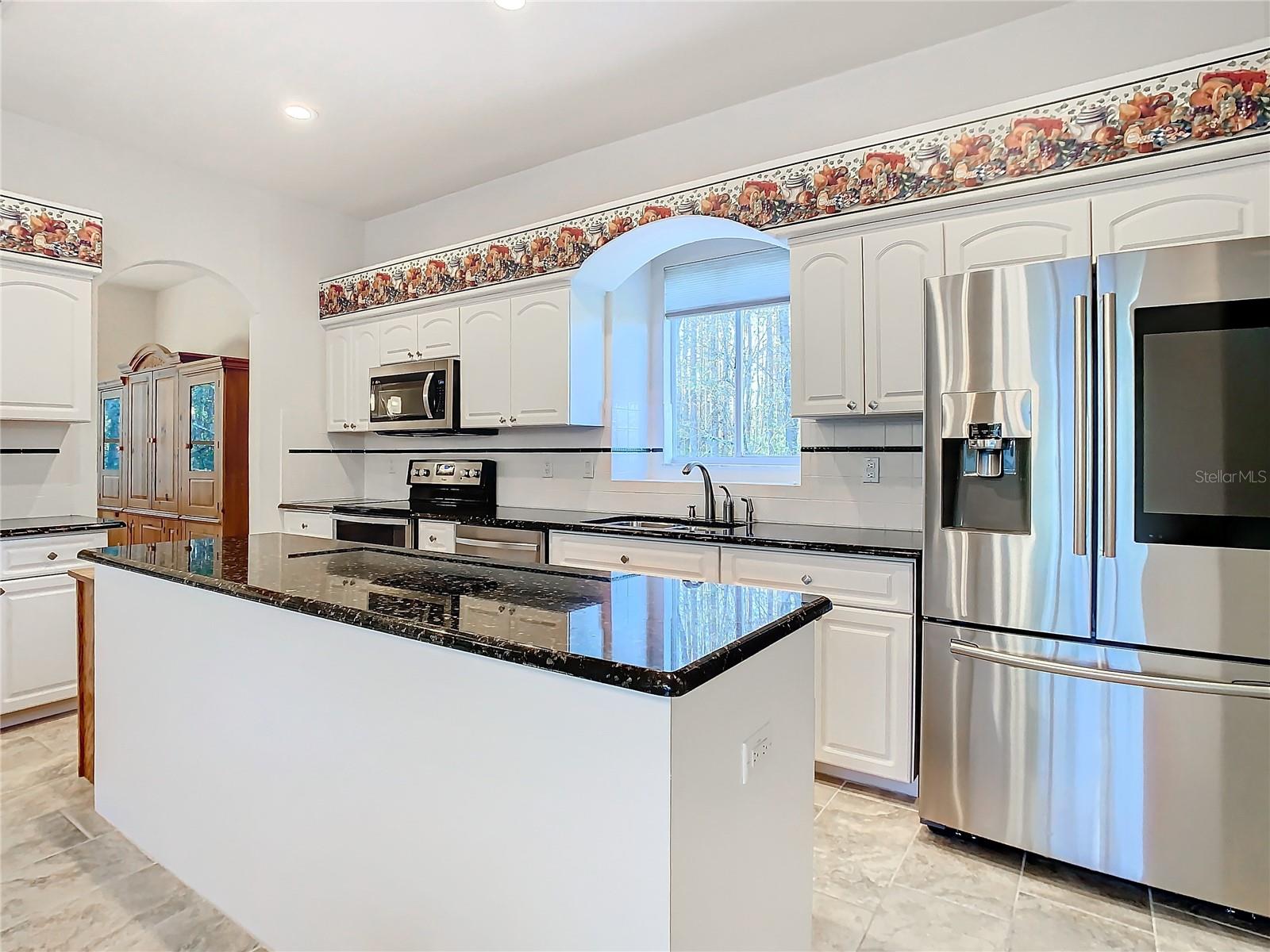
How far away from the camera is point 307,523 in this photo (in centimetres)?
438

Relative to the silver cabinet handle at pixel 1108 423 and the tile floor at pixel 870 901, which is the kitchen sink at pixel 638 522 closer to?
the tile floor at pixel 870 901

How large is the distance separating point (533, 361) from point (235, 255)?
6.80 ft

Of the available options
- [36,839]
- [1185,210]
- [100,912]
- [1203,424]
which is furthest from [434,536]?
[1185,210]

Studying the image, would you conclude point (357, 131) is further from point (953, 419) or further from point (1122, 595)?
point (1122, 595)

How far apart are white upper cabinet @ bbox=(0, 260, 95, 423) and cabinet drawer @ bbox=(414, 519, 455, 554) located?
64.5 inches

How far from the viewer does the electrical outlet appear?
1186 mm

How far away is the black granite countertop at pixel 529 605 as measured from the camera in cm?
106

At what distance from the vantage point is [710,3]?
103 inches

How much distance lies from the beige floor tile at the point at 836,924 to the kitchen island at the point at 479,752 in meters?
0.50

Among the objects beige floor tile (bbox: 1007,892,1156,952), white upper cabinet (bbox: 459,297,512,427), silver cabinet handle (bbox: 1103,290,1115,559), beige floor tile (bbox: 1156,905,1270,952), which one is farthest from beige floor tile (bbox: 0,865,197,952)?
silver cabinet handle (bbox: 1103,290,1115,559)

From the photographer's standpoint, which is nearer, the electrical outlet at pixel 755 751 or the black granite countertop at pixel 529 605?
the black granite countertop at pixel 529 605

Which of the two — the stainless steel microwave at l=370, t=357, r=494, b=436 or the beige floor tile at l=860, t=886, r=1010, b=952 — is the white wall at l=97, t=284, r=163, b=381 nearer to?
the stainless steel microwave at l=370, t=357, r=494, b=436

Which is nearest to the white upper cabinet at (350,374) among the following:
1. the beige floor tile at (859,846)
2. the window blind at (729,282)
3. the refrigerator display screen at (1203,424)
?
the window blind at (729,282)
